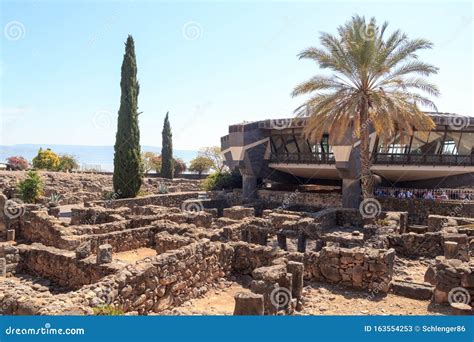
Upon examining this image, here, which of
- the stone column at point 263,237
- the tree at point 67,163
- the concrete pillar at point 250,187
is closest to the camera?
the stone column at point 263,237

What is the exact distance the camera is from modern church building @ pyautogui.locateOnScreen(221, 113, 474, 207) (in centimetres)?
2616

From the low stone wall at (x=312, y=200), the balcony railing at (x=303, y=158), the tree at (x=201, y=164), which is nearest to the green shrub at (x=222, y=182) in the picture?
the balcony railing at (x=303, y=158)

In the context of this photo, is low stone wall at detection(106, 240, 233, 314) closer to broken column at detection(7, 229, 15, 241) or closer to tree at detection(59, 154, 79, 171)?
broken column at detection(7, 229, 15, 241)

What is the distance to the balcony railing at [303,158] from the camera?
29559mm

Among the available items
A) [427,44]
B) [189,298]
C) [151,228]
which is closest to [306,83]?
[427,44]

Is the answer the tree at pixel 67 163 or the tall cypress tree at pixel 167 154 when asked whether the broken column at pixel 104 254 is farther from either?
the tree at pixel 67 163

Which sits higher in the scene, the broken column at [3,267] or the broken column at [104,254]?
the broken column at [104,254]

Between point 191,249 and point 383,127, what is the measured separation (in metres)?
12.7

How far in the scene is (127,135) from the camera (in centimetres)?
2892

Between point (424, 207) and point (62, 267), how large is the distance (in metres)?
21.5

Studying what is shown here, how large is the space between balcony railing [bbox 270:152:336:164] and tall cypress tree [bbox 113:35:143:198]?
487 inches

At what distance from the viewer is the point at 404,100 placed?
17672mm

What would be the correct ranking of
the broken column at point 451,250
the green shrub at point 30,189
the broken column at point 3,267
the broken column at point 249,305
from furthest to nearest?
the green shrub at point 30,189, the broken column at point 3,267, the broken column at point 451,250, the broken column at point 249,305

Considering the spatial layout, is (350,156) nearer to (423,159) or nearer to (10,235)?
(423,159)
